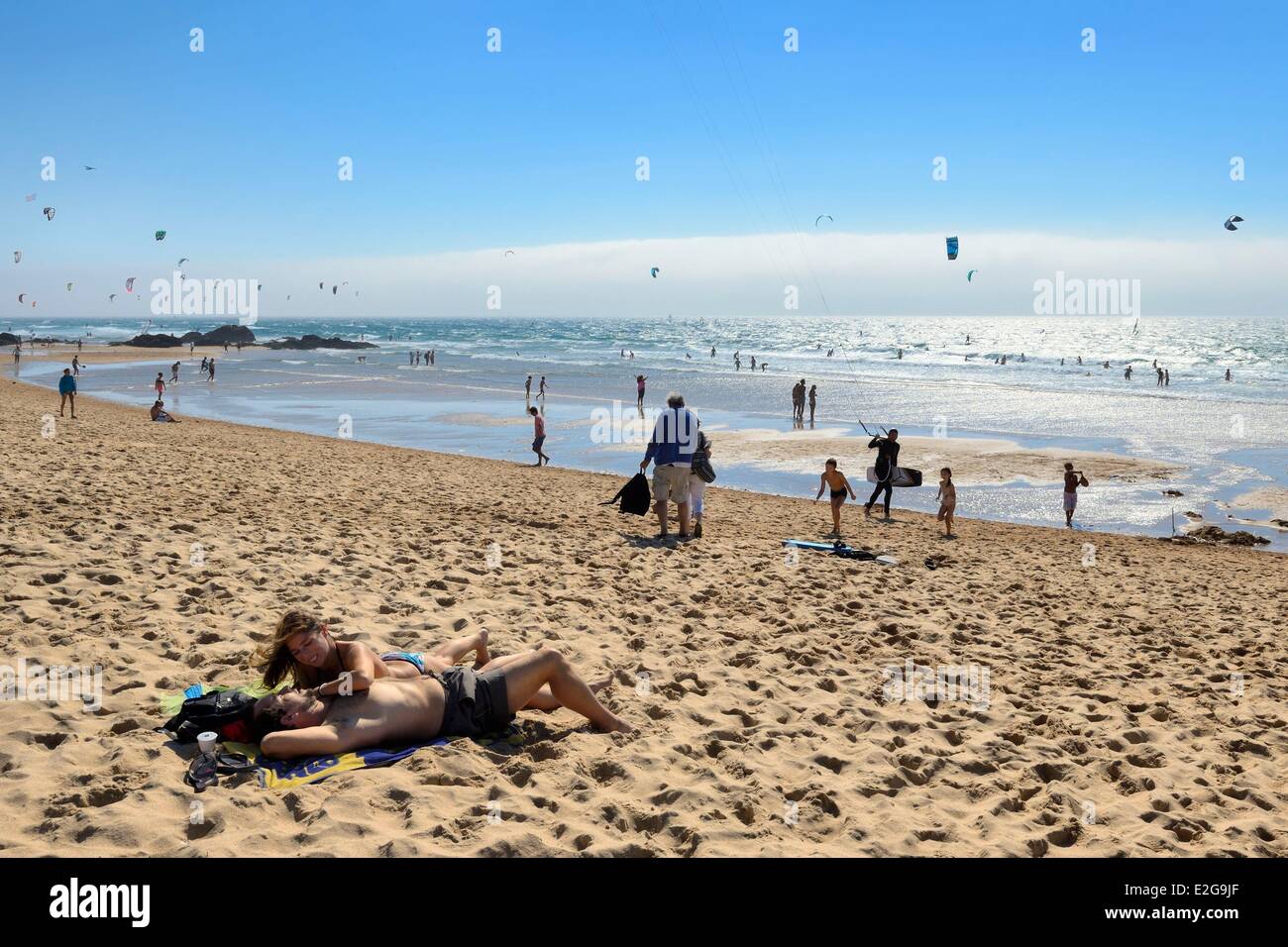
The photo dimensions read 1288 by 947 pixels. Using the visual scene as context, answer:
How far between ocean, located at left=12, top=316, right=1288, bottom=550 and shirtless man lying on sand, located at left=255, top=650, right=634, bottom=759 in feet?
40.6

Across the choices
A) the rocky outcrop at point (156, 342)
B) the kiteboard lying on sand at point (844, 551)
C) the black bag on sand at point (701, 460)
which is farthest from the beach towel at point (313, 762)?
the rocky outcrop at point (156, 342)

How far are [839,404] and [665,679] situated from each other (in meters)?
32.0

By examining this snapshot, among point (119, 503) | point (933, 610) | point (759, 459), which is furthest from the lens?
point (759, 459)

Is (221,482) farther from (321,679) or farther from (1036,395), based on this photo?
(1036,395)

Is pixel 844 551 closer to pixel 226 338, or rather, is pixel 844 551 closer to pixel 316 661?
pixel 316 661

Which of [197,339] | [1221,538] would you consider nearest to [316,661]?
[1221,538]

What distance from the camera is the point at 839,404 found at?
36344 mm

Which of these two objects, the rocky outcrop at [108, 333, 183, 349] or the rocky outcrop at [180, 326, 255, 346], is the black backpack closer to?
the rocky outcrop at [108, 333, 183, 349]

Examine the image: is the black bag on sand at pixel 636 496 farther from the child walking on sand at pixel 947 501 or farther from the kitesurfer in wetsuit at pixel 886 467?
the kitesurfer in wetsuit at pixel 886 467
